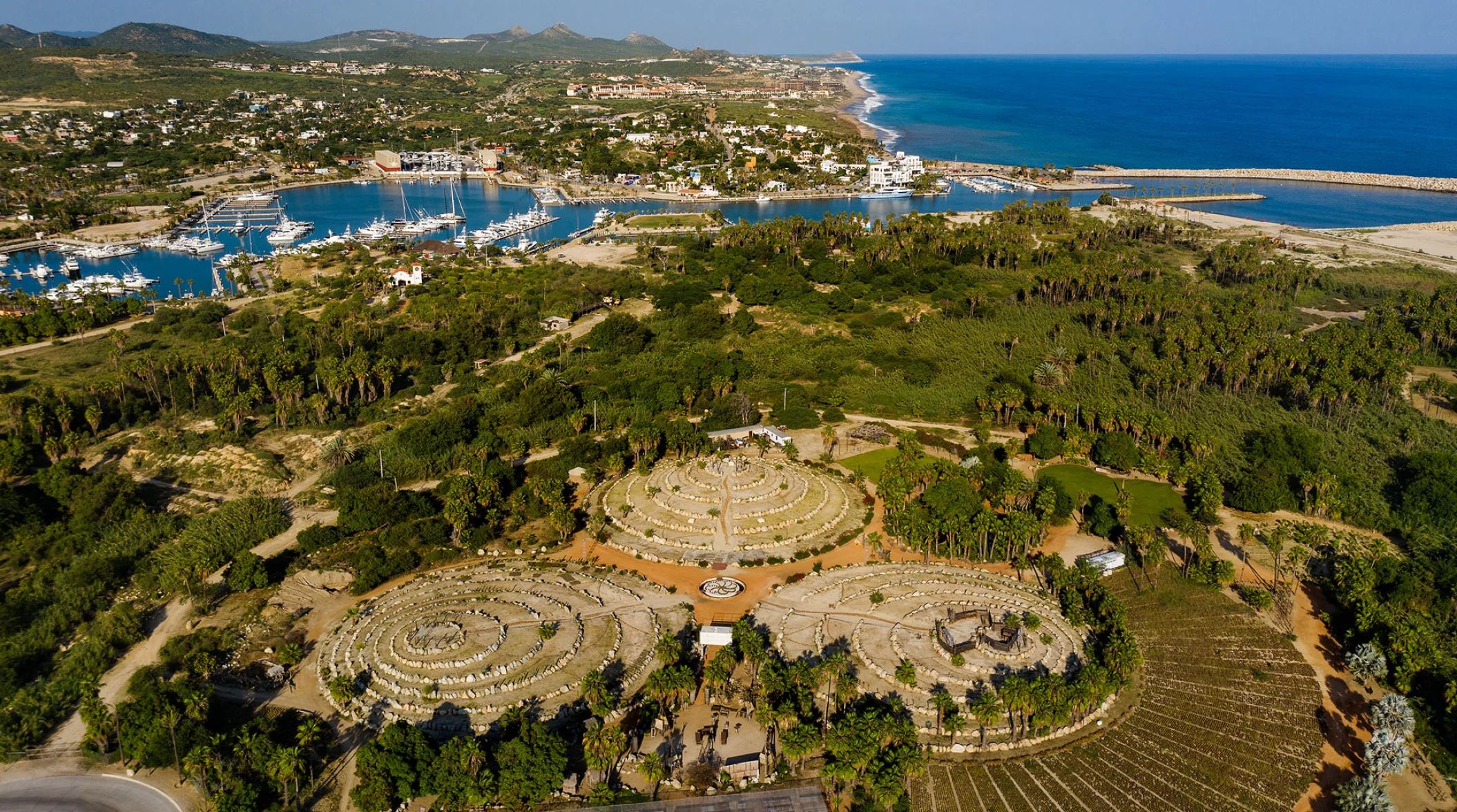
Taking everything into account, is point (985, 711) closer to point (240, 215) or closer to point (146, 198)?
point (240, 215)

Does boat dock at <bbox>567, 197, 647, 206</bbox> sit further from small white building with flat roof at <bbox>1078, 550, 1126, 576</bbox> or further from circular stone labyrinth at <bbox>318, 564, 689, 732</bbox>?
small white building with flat roof at <bbox>1078, 550, 1126, 576</bbox>

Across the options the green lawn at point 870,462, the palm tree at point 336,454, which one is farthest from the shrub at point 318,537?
the green lawn at point 870,462

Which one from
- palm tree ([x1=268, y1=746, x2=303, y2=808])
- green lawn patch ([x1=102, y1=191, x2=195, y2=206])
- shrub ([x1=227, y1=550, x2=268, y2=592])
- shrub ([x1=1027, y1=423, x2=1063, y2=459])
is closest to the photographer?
palm tree ([x1=268, y1=746, x2=303, y2=808])

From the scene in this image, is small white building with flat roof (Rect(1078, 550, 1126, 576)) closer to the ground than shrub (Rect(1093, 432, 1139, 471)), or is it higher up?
closer to the ground

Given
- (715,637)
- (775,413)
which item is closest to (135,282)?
(775,413)

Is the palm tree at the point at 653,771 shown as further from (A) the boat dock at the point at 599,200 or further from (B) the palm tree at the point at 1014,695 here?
(A) the boat dock at the point at 599,200

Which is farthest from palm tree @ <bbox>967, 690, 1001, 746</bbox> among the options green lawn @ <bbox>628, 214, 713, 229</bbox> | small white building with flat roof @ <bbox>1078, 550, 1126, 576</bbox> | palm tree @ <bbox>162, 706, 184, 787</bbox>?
green lawn @ <bbox>628, 214, 713, 229</bbox>

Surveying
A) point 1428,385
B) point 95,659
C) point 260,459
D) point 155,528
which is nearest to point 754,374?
point 260,459
